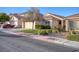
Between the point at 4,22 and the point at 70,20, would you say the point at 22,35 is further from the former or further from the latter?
the point at 70,20

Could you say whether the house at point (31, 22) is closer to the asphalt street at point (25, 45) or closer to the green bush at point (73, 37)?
the asphalt street at point (25, 45)

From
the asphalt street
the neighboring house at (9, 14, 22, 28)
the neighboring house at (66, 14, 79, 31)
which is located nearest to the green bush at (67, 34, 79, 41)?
the neighboring house at (66, 14, 79, 31)

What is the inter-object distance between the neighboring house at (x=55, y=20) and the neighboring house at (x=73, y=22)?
0.54 feet

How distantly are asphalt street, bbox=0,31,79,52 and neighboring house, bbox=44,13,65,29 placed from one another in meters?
0.59

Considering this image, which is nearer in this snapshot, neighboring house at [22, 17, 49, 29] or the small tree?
the small tree

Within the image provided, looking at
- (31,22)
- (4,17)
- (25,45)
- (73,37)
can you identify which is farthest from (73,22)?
(4,17)

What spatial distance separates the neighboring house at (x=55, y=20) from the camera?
9336 mm

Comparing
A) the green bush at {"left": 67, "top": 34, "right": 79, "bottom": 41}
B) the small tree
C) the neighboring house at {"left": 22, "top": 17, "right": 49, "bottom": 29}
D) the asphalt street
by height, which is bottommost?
the asphalt street

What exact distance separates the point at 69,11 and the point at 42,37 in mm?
1194

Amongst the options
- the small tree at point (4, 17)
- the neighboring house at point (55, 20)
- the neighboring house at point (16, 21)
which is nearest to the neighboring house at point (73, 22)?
the neighboring house at point (55, 20)

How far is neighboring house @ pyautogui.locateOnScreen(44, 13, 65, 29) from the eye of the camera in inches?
368

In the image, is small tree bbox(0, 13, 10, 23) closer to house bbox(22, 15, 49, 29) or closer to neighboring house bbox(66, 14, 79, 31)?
house bbox(22, 15, 49, 29)

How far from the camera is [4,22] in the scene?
9.41 metres
